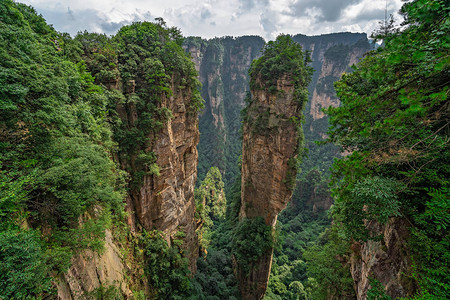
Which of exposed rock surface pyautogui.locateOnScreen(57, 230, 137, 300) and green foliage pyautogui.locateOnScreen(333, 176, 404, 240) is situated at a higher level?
green foliage pyautogui.locateOnScreen(333, 176, 404, 240)

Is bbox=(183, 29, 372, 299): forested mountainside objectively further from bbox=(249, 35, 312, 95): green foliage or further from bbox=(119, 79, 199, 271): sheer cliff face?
bbox=(119, 79, 199, 271): sheer cliff face

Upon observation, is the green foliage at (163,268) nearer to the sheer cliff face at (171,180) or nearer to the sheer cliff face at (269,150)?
the sheer cliff face at (171,180)

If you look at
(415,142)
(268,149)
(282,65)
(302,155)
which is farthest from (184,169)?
(415,142)

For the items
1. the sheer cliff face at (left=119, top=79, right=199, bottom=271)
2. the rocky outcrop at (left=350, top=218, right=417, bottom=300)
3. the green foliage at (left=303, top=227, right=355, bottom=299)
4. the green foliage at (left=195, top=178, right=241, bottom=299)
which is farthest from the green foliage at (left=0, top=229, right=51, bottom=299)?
the green foliage at (left=195, top=178, right=241, bottom=299)

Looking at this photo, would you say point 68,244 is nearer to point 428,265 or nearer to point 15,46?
point 15,46

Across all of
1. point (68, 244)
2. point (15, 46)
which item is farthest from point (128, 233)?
point (15, 46)

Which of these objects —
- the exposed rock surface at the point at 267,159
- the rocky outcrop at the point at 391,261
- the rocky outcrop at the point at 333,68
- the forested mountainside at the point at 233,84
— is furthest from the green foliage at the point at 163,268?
the rocky outcrop at the point at 333,68
